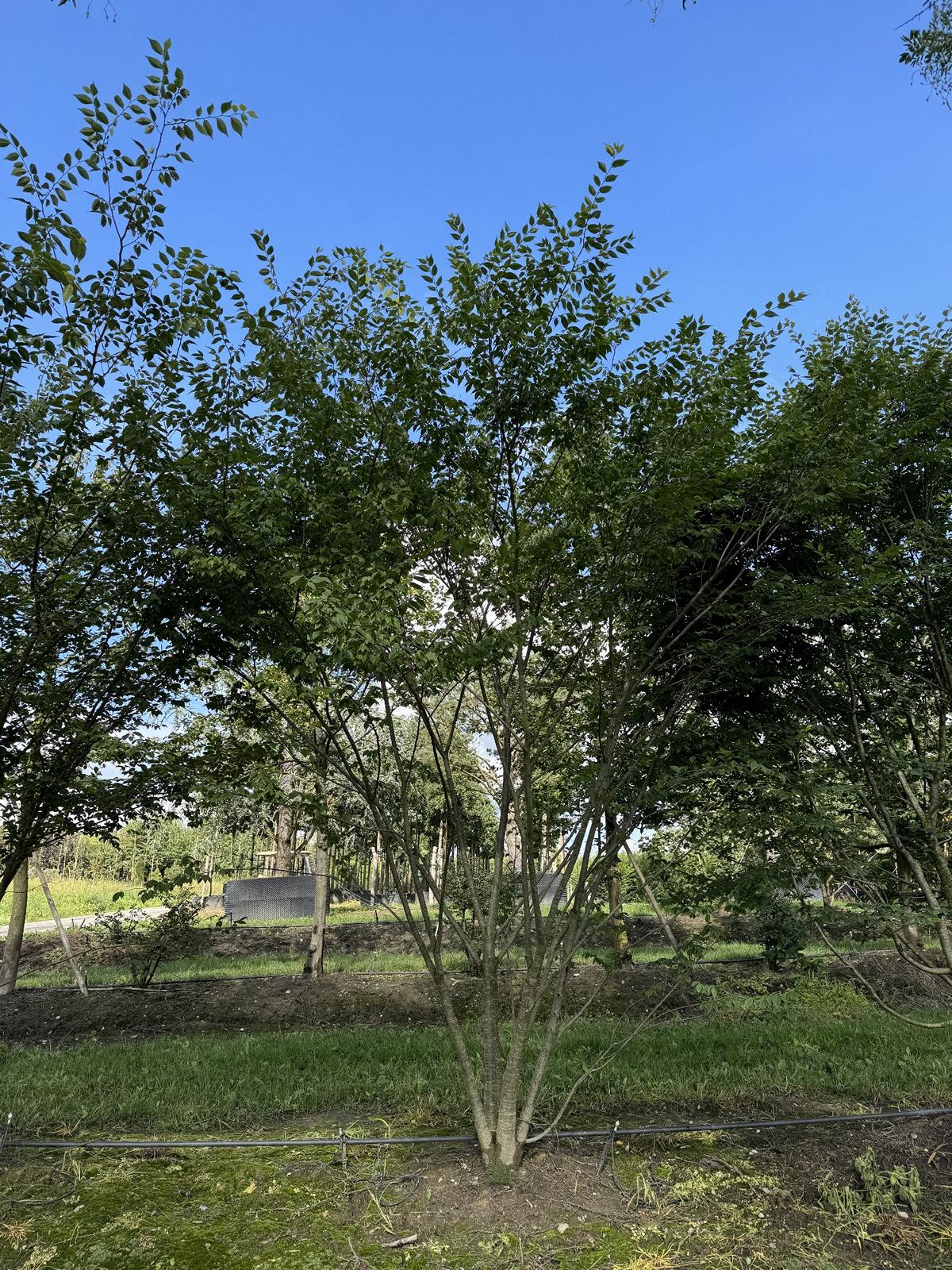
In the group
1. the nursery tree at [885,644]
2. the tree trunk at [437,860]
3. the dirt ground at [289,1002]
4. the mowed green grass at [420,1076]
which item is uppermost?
the nursery tree at [885,644]

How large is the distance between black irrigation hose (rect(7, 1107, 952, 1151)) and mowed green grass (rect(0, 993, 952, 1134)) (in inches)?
11.9

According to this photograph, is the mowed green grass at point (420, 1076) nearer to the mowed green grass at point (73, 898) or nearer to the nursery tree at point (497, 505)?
the nursery tree at point (497, 505)

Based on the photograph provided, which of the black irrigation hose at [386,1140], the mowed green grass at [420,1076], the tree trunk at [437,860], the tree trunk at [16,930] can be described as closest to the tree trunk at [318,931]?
the tree trunk at [437,860]

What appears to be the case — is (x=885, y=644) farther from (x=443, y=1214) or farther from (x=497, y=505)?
(x=443, y=1214)

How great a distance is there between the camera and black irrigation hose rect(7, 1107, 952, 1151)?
3.62 meters

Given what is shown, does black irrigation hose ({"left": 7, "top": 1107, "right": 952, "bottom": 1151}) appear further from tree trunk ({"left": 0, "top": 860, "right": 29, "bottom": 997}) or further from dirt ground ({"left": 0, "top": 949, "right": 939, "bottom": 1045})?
tree trunk ({"left": 0, "top": 860, "right": 29, "bottom": 997})

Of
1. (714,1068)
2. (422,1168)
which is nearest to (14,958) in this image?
(422,1168)

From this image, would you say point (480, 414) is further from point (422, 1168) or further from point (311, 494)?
point (422, 1168)

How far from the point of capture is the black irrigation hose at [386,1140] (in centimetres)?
362

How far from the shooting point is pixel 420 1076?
15.8 feet

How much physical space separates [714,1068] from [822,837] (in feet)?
6.21

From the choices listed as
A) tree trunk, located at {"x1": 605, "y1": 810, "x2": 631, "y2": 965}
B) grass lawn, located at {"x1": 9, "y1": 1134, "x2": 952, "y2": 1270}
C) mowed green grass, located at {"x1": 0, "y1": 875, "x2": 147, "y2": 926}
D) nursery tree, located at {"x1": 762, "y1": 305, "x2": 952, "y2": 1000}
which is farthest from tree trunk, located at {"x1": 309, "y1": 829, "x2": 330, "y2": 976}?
mowed green grass, located at {"x1": 0, "y1": 875, "x2": 147, "y2": 926}

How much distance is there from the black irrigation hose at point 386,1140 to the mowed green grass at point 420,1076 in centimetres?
30

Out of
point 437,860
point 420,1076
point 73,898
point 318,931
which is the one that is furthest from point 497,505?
point 73,898
